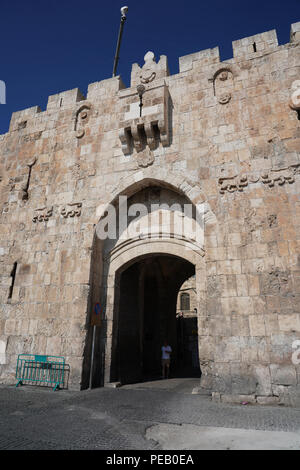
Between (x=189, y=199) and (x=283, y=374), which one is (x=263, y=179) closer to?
(x=189, y=199)

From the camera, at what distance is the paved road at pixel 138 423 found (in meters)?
3.22

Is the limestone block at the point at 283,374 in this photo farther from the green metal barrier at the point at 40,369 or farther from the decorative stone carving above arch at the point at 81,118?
the decorative stone carving above arch at the point at 81,118

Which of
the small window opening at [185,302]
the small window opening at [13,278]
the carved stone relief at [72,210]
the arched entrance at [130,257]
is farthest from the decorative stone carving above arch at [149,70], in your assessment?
the small window opening at [185,302]

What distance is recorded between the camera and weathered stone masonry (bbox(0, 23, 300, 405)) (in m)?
5.78

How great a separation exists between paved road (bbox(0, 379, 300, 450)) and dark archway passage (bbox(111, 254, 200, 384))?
7.38 feet

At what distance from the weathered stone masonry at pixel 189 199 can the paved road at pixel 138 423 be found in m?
0.94

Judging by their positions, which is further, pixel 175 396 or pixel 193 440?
pixel 175 396

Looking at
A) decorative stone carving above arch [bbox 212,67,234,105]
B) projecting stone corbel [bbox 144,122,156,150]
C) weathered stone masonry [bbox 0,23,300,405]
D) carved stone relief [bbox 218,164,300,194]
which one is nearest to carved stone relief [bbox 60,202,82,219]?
weathered stone masonry [bbox 0,23,300,405]

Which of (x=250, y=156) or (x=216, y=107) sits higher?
(x=216, y=107)

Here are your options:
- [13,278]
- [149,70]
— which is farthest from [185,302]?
[149,70]
